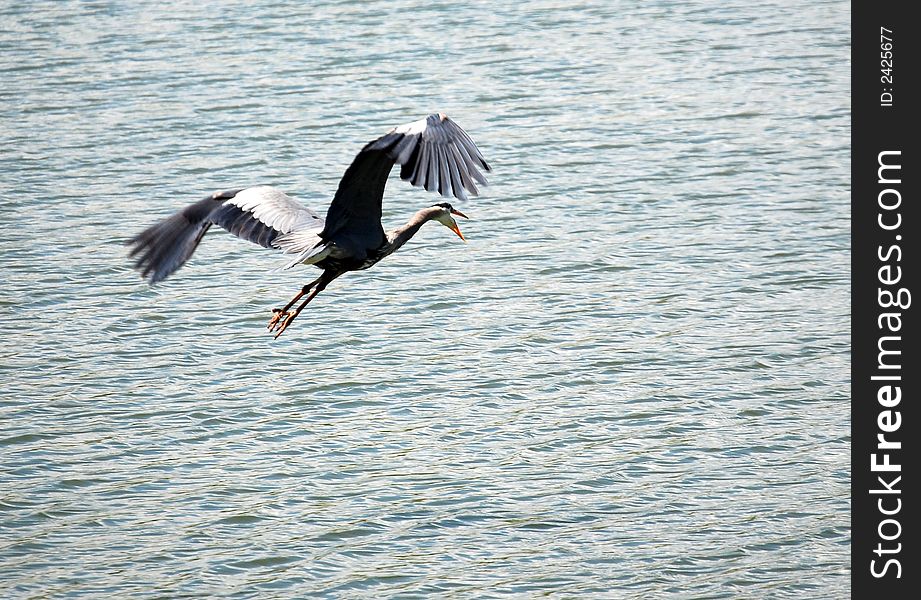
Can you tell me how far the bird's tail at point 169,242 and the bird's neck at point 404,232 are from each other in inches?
52.6

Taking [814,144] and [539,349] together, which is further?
[814,144]

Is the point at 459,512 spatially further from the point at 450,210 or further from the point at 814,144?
the point at 814,144

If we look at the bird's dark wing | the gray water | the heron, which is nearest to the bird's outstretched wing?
the heron

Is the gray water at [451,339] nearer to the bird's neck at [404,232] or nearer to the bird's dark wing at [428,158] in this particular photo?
the bird's neck at [404,232]

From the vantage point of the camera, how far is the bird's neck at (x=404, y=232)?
9.79 m

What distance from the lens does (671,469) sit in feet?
31.5

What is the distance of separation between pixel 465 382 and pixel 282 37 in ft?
38.9

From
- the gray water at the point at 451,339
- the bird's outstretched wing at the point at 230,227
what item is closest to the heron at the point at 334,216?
the bird's outstretched wing at the point at 230,227

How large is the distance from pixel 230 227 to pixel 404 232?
137 cm

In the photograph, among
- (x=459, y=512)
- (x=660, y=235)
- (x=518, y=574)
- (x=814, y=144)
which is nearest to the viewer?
(x=518, y=574)
